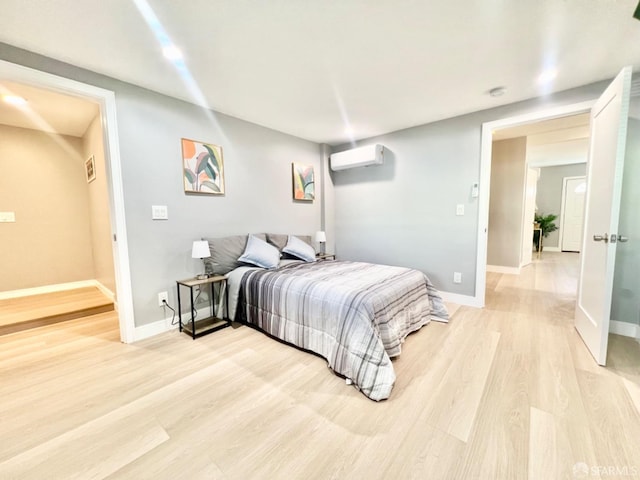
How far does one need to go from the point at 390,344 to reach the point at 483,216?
2.04m

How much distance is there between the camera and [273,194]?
142 inches

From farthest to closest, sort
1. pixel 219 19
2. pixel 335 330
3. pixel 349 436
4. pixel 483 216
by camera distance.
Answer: pixel 483 216, pixel 335 330, pixel 219 19, pixel 349 436

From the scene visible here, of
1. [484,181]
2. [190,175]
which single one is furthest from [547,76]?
[190,175]

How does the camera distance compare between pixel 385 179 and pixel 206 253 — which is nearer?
pixel 206 253

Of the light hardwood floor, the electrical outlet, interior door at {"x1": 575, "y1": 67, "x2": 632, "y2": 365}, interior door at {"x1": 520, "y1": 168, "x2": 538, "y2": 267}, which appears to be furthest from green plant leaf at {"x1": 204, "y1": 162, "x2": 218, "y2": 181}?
interior door at {"x1": 520, "y1": 168, "x2": 538, "y2": 267}

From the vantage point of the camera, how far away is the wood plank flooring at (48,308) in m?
2.66

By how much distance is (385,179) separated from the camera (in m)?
3.86

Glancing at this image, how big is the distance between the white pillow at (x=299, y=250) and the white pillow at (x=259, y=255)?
0.31 m

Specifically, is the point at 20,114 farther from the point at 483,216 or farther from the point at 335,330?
the point at 483,216

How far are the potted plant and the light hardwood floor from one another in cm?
608

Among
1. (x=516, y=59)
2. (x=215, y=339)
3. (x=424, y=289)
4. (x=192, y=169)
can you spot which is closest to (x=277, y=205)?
(x=192, y=169)

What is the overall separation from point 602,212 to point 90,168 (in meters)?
5.68

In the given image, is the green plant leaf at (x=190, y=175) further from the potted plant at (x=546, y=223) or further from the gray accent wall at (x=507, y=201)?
the potted plant at (x=546, y=223)

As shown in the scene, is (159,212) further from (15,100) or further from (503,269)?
(503,269)
